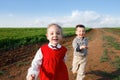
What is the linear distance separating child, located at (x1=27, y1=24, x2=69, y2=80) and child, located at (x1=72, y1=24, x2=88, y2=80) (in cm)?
319

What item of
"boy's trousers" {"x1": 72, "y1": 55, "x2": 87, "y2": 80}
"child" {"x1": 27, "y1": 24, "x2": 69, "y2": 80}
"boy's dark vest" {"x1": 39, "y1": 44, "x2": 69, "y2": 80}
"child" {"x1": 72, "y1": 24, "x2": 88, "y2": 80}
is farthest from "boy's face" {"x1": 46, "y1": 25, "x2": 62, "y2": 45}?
"boy's trousers" {"x1": 72, "y1": 55, "x2": 87, "y2": 80}

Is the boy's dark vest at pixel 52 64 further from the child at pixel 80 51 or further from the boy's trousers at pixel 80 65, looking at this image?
the boy's trousers at pixel 80 65

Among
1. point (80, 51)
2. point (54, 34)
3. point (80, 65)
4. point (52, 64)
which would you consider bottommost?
point (80, 65)

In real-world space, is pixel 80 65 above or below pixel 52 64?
below

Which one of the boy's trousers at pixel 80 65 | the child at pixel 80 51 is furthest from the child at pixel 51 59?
the boy's trousers at pixel 80 65

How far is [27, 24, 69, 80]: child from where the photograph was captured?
4.96 meters

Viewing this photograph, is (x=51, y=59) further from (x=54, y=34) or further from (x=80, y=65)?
(x=80, y=65)

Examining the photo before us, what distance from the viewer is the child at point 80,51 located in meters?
8.27

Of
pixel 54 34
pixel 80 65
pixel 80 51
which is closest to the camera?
pixel 54 34

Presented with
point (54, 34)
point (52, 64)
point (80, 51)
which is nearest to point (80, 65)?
point (80, 51)

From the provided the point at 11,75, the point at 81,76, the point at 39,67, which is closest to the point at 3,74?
the point at 11,75

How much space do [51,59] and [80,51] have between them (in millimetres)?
3830

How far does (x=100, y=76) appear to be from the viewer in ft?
32.3

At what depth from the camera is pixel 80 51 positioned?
344 inches
